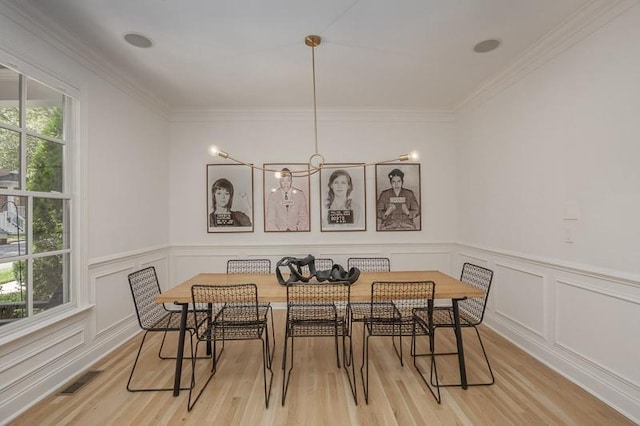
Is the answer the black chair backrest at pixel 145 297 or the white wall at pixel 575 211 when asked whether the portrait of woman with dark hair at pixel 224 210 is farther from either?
the white wall at pixel 575 211

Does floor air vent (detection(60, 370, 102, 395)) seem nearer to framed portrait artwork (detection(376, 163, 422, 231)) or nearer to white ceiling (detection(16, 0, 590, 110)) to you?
white ceiling (detection(16, 0, 590, 110))

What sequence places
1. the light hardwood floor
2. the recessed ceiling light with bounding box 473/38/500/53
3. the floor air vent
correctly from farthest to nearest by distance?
1. the recessed ceiling light with bounding box 473/38/500/53
2. the floor air vent
3. the light hardwood floor

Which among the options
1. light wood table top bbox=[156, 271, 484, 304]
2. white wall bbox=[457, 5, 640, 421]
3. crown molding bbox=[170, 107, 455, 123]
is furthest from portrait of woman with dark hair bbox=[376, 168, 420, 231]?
light wood table top bbox=[156, 271, 484, 304]

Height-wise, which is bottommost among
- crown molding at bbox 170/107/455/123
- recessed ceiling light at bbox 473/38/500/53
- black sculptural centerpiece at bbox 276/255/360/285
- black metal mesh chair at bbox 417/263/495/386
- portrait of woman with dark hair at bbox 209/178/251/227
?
black metal mesh chair at bbox 417/263/495/386

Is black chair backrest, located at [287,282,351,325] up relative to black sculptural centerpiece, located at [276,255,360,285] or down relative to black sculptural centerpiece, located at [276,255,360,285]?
down

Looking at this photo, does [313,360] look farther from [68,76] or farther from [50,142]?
[68,76]

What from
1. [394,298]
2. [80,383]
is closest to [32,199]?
[80,383]

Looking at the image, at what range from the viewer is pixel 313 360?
2.82 meters

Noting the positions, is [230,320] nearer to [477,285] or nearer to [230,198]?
[230,198]

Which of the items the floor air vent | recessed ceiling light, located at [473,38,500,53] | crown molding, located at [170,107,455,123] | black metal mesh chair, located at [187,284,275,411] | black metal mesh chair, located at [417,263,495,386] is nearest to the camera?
black metal mesh chair, located at [187,284,275,411]

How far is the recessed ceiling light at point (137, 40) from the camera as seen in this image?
8.17ft

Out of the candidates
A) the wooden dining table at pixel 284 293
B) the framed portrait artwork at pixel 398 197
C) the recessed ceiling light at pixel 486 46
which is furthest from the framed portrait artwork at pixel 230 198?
the recessed ceiling light at pixel 486 46

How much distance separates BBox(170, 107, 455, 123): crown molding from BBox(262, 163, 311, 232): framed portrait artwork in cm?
71

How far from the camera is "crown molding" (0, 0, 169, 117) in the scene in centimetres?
208
